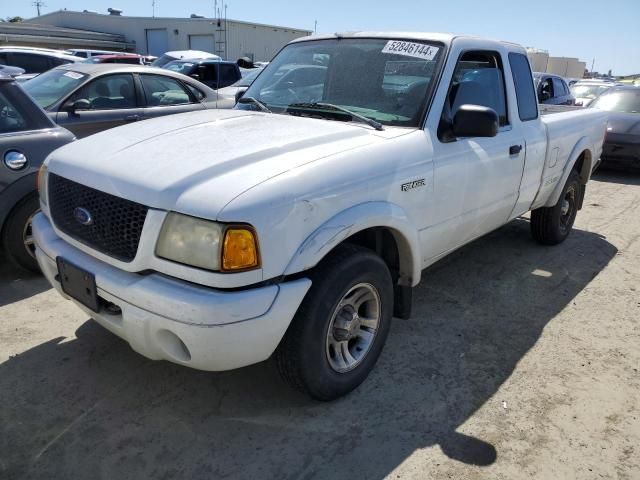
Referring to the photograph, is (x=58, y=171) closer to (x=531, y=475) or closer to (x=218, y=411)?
(x=218, y=411)

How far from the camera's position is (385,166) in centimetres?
277

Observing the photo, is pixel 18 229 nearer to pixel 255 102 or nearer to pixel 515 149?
pixel 255 102

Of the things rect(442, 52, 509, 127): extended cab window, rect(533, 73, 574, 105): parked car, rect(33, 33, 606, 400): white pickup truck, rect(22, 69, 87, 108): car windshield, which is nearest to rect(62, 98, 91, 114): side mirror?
rect(22, 69, 87, 108): car windshield

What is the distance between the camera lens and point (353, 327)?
2.87 metres

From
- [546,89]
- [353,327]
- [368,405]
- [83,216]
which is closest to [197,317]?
[83,216]

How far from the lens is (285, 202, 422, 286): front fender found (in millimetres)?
2363

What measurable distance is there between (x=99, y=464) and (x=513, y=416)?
82.2 inches

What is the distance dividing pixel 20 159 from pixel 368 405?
3180 millimetres

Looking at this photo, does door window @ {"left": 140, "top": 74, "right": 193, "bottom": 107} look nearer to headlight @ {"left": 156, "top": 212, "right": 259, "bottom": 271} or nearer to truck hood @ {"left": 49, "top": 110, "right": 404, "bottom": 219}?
truck hood @ {"left": 49, "top": 110, "right": 404, "bottom": 219}

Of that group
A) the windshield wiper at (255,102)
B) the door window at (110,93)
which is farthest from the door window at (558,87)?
the windshield wiper at (255,102)

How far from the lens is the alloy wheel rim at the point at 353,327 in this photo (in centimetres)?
278

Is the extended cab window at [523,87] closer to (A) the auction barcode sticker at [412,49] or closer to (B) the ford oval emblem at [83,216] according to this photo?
(A) the auction barcode sticker at [412,49]

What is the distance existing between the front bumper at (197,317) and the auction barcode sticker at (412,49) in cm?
178

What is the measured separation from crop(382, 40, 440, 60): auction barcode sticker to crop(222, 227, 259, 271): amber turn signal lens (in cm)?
184
